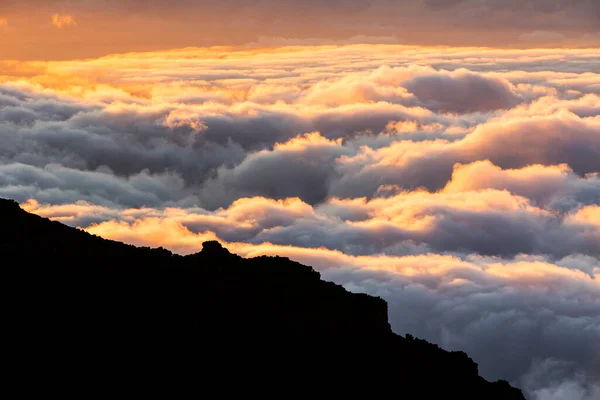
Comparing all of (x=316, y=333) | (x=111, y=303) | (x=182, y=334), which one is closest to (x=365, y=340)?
(x=316, y=333)

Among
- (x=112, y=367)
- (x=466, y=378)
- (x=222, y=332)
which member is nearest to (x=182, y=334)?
(x=222, y=332)

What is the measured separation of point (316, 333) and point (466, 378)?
11886mm

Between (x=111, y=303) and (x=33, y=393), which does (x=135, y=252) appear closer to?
(x=111, y=303)

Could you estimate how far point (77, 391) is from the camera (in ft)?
132

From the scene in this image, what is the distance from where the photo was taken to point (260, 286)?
60.6m

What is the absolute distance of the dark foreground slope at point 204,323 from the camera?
1780 inches

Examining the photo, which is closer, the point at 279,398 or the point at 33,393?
the point at 33,393

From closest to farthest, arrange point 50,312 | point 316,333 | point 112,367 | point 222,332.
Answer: point 112,367 → point 50,312 → point 222,332 → point 316,333

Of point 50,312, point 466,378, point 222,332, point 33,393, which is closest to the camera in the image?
point 33,393

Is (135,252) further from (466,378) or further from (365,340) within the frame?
(466,378)

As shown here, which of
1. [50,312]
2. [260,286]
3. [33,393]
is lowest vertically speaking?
[33,393]

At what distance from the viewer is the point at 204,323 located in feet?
166

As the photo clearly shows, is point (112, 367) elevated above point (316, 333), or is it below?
below

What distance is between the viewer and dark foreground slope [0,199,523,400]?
148 feet
